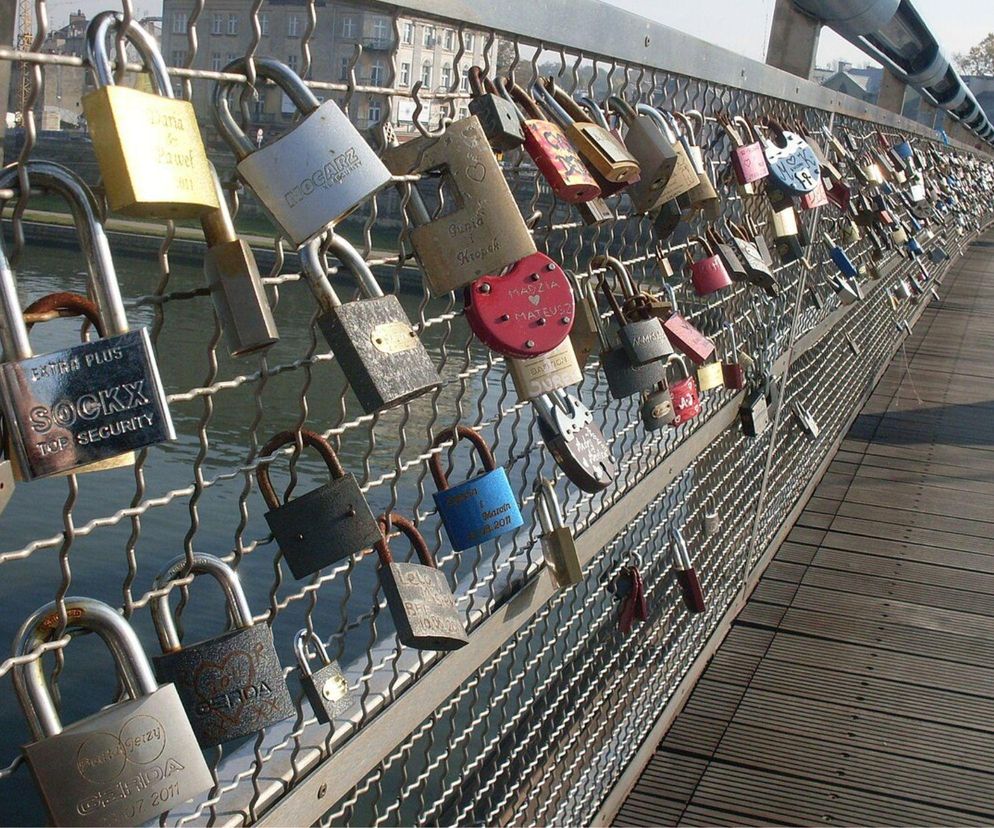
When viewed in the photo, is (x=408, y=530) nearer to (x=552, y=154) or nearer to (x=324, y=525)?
(x=324, y=525)

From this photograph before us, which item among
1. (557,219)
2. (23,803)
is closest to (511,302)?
(557,219)

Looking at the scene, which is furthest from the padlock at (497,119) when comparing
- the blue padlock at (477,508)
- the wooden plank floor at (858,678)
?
the wooden plank floor at (858,678)

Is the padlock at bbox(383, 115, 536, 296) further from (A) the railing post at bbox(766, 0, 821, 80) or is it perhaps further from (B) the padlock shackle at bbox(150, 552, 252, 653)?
(A) the railing post at bbox(766, 0, 821, 80)

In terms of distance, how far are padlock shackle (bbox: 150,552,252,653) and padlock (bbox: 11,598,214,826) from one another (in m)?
0.09

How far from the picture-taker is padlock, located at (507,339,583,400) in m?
1.69

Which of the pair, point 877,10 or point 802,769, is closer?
point 802,769

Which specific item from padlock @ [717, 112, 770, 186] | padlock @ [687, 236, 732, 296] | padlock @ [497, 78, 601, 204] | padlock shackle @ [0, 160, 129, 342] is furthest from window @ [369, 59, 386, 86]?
padlock @ [717, 112, 770, 186]

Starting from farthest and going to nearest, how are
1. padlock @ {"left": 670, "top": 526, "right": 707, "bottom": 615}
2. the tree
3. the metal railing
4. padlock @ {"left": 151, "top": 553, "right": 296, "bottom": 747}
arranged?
1. the tree
2. padlock @ {"left": 670, "top": 526, "right": 707, "bottom": 615}
3. the metal railing
4. padlock @ {"left": 151, "top": 553, "right": 296, "bottom": 747}

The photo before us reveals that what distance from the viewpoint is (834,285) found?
4.96m

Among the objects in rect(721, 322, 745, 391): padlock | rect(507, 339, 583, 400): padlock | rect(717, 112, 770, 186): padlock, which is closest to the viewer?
rect(507, 339, 583, 400): padlock

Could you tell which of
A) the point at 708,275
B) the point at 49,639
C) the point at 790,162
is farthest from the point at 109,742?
the point at 790,162

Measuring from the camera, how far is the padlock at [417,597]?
1.37 metres

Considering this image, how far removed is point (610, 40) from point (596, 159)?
0.83 ft

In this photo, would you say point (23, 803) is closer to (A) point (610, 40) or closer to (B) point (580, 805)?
(B) point (580, 805)
